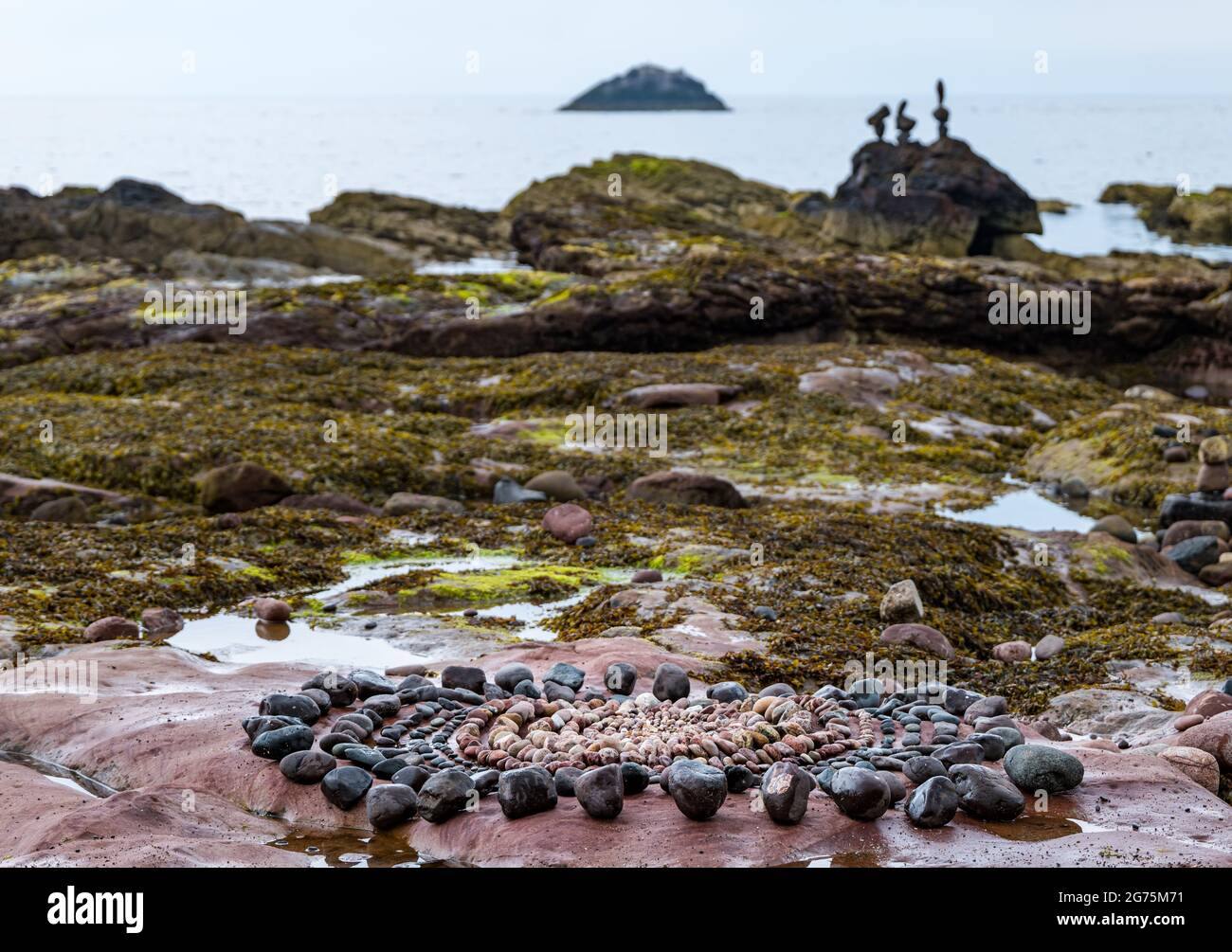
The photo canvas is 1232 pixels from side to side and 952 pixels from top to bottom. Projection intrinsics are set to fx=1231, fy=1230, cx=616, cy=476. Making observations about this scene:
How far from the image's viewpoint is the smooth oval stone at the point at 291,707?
5832 mm

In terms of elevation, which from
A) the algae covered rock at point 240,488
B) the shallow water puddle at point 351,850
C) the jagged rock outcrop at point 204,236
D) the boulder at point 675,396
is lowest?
the shallow water puddle at point 351,850

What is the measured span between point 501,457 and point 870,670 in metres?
7.40

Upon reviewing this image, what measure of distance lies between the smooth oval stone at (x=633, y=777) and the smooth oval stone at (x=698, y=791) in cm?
26

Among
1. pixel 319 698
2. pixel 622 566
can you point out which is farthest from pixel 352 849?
pixel 622 566

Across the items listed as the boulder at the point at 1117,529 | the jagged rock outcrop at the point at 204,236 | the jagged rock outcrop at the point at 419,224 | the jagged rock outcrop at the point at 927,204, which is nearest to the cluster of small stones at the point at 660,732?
the boulder at the point at 1117,529

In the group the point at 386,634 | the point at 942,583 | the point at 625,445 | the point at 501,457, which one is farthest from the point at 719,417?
the point at 386,634

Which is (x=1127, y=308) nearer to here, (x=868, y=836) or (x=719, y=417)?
(x=719, y=417)

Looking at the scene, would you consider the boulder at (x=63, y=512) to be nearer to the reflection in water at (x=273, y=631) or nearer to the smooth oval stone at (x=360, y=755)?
the reflection in water at (x=273, y=631)

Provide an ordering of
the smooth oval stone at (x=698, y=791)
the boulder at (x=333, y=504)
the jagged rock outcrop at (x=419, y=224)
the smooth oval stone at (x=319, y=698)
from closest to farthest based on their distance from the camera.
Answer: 1. the smooth oval stone at (x=698, y=791)
2. the smooth oval stone at (x=319, y=698)
3. the boulder at (x=333, y=504)
4. the jagged rock outcrop at (x=419, y=224)

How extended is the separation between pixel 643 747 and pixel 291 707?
1742mm

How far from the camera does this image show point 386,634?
8172mm

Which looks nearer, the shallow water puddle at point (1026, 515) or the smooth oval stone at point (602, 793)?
the smooth oval stone at point (602, 793)

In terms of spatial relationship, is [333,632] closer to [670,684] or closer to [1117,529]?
[670,684]

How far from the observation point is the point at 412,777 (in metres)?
5.11
